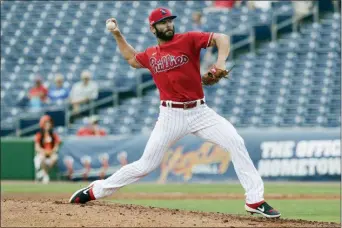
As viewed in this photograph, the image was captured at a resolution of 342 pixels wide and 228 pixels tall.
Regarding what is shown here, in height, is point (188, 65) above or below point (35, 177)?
above

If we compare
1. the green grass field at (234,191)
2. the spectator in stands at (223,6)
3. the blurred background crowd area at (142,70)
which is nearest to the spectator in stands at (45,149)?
the green grass field at (234,191)

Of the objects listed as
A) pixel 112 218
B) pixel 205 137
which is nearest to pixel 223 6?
pixel 205 137

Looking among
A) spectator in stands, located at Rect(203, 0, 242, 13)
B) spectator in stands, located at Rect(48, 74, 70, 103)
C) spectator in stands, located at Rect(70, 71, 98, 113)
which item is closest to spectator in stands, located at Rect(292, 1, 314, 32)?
spectator in stands, located at Rect(203, 0, 242, 13)

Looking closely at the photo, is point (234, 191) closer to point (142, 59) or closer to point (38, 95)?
point (142, 59)

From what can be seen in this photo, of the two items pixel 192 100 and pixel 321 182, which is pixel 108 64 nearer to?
pixel 321 182

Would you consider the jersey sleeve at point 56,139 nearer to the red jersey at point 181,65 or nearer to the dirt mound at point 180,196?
the dirt mound at point 180,196

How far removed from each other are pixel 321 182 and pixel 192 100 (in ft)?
30.3

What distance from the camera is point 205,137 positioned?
8.23 m

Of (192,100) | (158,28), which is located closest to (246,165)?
(192,100)

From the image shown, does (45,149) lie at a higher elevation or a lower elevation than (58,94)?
lower

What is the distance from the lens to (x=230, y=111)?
2003cm

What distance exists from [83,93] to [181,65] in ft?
40.1

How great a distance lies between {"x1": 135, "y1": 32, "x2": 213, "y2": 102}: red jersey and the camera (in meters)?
8.03

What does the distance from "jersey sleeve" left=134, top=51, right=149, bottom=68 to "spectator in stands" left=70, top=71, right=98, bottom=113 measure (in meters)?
11.4
